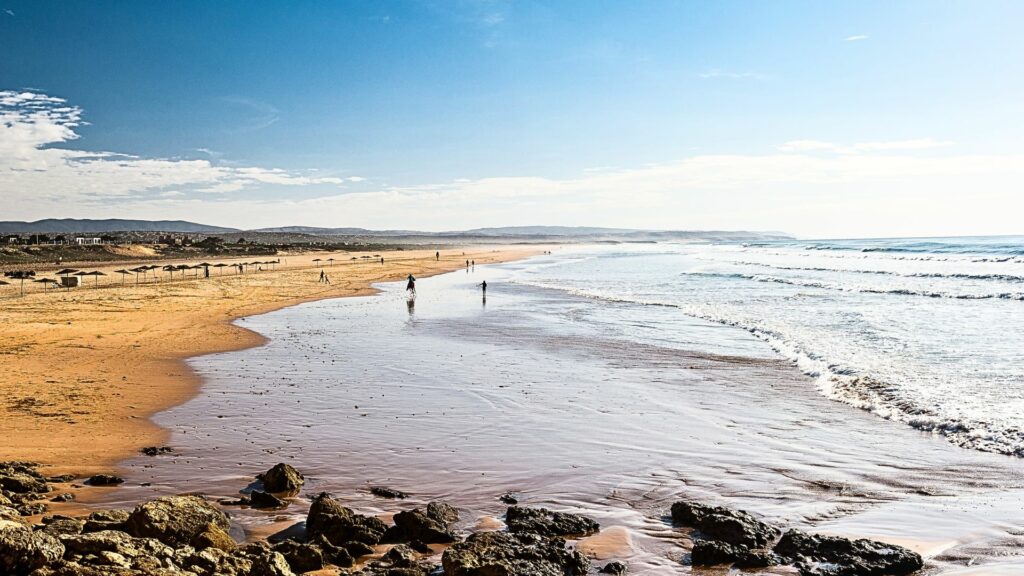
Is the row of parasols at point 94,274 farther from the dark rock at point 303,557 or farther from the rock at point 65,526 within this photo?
the dark rock at point 303,557

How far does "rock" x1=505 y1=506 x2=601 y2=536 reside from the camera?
7.06 meters

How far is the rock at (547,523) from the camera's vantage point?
23.2 ft

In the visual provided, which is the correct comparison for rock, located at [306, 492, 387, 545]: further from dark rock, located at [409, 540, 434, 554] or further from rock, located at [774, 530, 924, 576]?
rock, located at [774, 530, 924, 576]

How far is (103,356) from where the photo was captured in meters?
17.6

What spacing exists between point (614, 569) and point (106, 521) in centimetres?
462

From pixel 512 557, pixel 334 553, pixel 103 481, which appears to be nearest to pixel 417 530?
pixel 334 553

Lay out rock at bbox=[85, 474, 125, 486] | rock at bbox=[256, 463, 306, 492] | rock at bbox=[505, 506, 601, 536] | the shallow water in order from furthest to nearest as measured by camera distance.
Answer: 1. rock at bbox=[85, 474, 125, 486]
2. rock at bbox=[256, 463, 306, 492]
3. the shallow water
4. rock at bbox=[505, 506, 601, 536]

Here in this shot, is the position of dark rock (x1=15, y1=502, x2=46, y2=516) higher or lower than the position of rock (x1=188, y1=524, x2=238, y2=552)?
lower

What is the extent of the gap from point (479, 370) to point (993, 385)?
11007 millimetres

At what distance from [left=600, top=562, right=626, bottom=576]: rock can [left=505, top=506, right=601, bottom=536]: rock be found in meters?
0.81

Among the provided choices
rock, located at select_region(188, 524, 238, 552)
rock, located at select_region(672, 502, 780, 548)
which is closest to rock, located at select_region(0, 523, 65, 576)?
rock, located at select_region(188, 524, 238, 552)

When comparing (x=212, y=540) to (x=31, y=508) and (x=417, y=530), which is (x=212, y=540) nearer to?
(x=417, y=530)

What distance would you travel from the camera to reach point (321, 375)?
15.6 meters

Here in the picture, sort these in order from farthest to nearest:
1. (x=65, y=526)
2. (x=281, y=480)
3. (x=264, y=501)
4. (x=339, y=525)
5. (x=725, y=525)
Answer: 1. (x=281, y=480)
2. (x=264, y=501)
3. (x=725, y=525)
4. (x=339, y=525)
5. (x=65, y=526)
